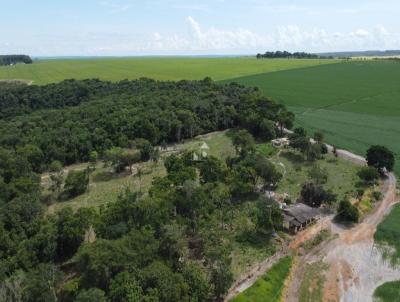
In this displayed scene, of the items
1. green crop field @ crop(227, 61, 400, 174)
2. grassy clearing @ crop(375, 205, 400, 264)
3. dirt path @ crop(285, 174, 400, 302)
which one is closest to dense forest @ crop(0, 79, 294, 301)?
dirt path @ crop(285, 174, 400, 302)

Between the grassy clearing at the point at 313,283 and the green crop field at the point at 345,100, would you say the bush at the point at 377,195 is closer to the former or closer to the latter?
the green crop field at the point at 345,100

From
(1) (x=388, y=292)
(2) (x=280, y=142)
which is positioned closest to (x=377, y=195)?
(1) (x=388, y=292)

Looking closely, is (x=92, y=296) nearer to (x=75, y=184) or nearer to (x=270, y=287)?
(x=270, y=287)

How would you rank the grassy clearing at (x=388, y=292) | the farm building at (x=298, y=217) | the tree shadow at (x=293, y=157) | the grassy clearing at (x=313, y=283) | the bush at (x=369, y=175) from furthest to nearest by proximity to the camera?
the tree shadow at (x=293, y=157) → the bush at (x=369, y=175) → the farm building at (x=298, y=217) → the grassy clearing at (x=313, y=283) → the grassy clearing at (x=388, y=292)

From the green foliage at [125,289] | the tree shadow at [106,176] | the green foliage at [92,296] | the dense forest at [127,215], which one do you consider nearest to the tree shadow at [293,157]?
the dense forest at [127,215]

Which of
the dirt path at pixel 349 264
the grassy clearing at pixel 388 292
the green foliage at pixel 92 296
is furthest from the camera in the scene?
the dirt path at pixel 349 264

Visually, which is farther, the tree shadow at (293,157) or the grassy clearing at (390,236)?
the tree shadow at (293,157)
